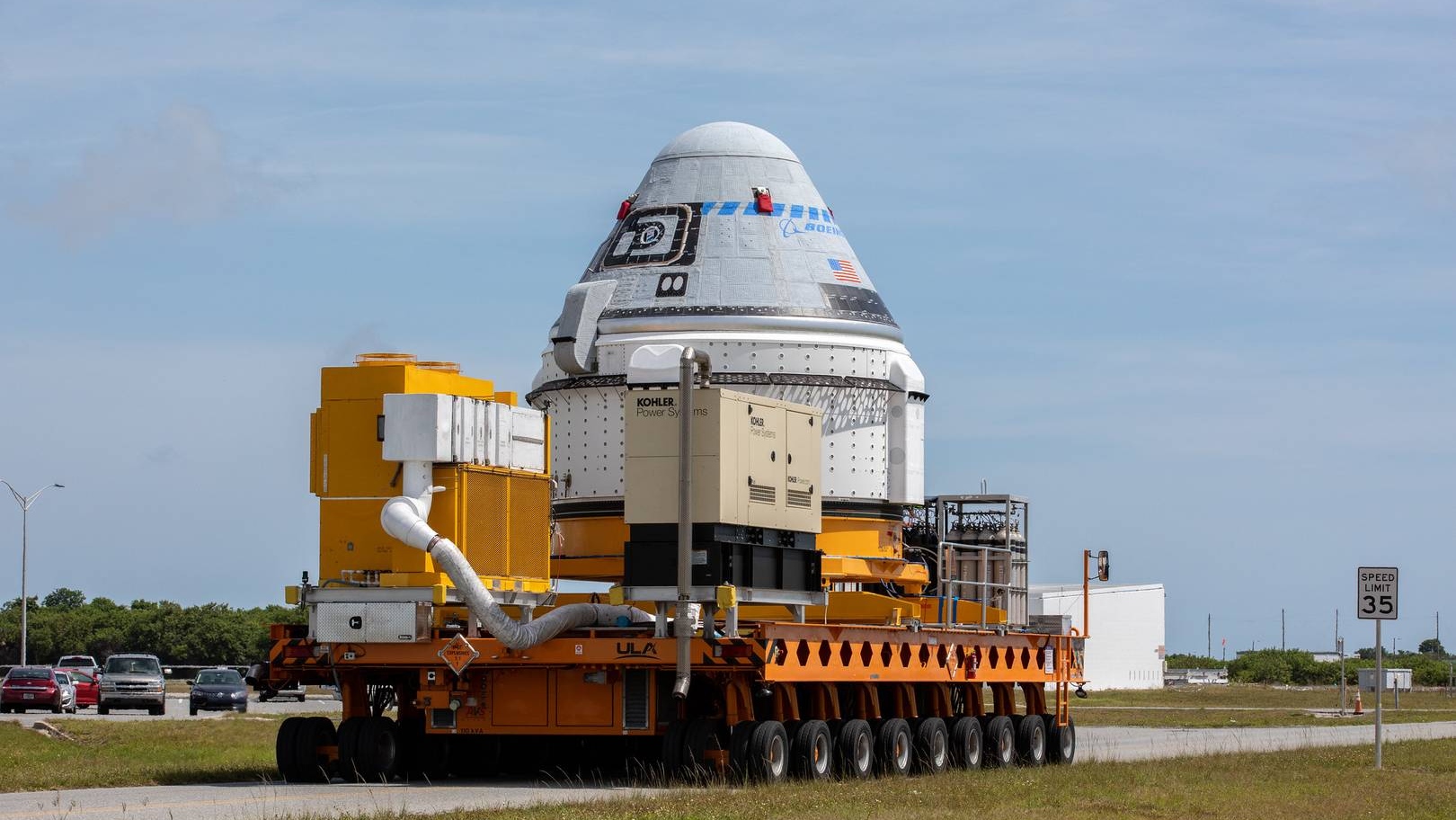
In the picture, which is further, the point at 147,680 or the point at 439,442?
the point at 147,680

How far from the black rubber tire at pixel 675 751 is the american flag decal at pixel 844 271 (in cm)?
889

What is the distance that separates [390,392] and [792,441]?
5031 millimetres

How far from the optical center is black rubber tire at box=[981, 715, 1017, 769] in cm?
2902

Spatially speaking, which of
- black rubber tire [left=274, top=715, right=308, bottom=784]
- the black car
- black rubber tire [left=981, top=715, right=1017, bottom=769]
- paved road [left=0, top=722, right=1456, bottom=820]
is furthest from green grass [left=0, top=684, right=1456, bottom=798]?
black rubber tire [left=981, top=715, right=1017, bottom=769]

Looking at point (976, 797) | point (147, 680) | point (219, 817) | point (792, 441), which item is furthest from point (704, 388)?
point (147, 680)

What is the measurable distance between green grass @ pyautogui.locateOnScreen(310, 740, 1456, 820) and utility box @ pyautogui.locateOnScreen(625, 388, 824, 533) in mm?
3299

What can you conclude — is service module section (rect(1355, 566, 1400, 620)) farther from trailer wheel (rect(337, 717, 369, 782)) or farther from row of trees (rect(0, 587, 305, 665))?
row of trees (rect(0, 587, 305, 665))

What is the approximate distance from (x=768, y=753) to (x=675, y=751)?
1.08m

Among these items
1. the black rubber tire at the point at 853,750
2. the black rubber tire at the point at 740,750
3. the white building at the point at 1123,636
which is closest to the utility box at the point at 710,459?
the black rubber tire at the point at 740,750

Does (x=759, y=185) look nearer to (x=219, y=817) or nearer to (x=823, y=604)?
(x=823, y=604)

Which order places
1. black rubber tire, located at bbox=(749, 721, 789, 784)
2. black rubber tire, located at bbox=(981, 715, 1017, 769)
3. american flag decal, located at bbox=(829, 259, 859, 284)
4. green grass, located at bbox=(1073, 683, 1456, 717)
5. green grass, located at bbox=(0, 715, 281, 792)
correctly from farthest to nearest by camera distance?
1. green grass, located at bbox=(1073, 683, 1456, 717)
2. american flag decal, located at bbox=(829, 259, 859, 284)
3. black rubber tire, located at bbox=(981, 715, 1017, 769)
4. green grass, located at bbox=(0, 715, 281, 792)
5. black rubber tire, located at bbox=(749, 721, 789, 784)

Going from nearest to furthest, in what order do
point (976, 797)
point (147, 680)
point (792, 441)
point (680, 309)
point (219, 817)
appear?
point (219, 817), point (976, 797), point (792, 441), point (680, 309), point (147, 680)

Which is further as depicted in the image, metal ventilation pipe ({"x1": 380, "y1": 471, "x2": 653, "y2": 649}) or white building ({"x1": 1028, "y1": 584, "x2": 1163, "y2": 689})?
white building ({"x1": 1028, "y1": 584, "x2": 1163, "y2": 689})

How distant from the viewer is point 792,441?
2548cm
